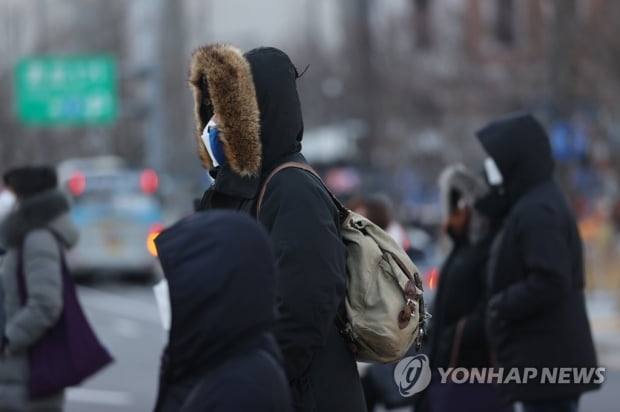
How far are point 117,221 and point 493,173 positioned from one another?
864 inches

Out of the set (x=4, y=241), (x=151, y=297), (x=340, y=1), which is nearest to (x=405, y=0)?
(x=340, y=1)

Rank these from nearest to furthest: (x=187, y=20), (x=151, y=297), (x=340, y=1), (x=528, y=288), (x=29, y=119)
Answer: (x=528, y=288) → (x=151, y=297) → (x=29, y=119) → (x=340, y=1) → (x=187, y=20)

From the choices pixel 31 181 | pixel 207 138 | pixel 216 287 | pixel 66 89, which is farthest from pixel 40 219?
pixel 66 89

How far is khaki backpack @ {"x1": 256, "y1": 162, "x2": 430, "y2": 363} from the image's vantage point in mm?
3928

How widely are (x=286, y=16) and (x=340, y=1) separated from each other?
54.6 feet

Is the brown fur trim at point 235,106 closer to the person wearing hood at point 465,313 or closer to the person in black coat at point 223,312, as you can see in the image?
the person in black coat at point 223,312

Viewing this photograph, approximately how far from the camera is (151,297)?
25.6m

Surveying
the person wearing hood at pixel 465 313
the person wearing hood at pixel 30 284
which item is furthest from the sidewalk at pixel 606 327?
the person wearing hood at pixel 30 284

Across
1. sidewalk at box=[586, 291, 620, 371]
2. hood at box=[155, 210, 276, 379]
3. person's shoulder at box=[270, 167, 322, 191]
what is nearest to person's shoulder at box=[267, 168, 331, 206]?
person's shoulder at box=[270, 167, 322, 191]

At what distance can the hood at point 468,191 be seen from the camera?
251 inches

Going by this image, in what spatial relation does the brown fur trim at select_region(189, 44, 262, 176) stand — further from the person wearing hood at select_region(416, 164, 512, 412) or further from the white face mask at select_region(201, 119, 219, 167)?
the person wearing hood at select_region(416, 164, 512, 412)

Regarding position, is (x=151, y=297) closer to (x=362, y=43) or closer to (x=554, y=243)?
(x=362, y=43)

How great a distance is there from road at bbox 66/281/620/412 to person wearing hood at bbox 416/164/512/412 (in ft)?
15.5

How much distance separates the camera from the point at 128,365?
14414mm
